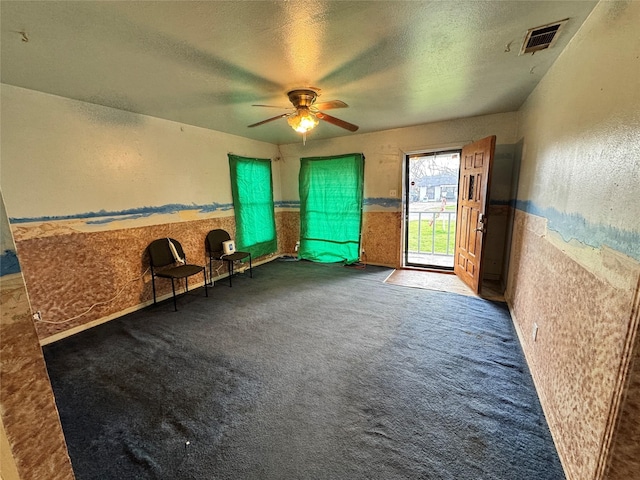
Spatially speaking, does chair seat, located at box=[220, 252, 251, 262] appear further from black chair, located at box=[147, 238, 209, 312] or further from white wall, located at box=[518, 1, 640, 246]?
white wall, located at box=[518, 1, 640, 246]

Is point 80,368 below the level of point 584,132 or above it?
below

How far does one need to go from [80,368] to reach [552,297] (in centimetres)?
353

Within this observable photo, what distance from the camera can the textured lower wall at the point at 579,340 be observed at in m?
1.00

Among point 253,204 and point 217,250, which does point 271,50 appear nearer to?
point 217,250

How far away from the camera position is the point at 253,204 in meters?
4.64

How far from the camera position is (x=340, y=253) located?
16.0ft

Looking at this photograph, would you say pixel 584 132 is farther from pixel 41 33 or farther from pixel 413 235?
pixel 413 235

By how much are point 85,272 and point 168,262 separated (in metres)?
0.81

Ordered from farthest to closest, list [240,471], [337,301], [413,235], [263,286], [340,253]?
[413,235] < [340,253] < [263,286] < [337,301] < [240,471]

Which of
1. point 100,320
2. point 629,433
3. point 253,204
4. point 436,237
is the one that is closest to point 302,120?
point 253,204

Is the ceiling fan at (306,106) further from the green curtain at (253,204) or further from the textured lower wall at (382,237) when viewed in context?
the textured lower wall at (382,237)

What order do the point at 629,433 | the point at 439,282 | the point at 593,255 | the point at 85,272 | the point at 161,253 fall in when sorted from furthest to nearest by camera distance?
the point at 439,282
the point at 161,253
the point at 85,272
the point at 593,255
the point at 629,433

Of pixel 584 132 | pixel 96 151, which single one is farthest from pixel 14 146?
pixel 584 132

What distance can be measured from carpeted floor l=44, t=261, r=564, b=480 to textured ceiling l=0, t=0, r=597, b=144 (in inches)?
89.7
